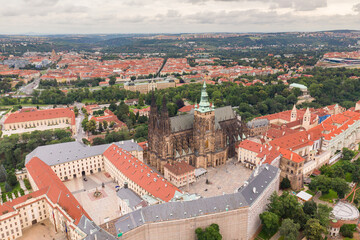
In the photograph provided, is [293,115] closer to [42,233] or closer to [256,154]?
[256,154]

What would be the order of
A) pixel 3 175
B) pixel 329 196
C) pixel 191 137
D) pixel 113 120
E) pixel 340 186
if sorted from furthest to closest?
pixel 113 120 → pixel 191 137 → pixel 3 175 → pixel 329 196 → pixel 340 186

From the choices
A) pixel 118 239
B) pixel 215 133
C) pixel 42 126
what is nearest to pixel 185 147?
pixel 215 133

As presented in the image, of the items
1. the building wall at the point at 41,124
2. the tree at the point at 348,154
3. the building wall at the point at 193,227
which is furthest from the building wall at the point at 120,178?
the tree at the point at 348,154

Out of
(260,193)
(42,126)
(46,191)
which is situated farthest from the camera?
(42,126)

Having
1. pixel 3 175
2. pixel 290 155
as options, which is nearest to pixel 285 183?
pixel 290 155

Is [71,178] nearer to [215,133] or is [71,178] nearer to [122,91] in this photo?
[215,133]

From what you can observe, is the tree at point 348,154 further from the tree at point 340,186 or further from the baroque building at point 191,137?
the baroque building at point 191,137
